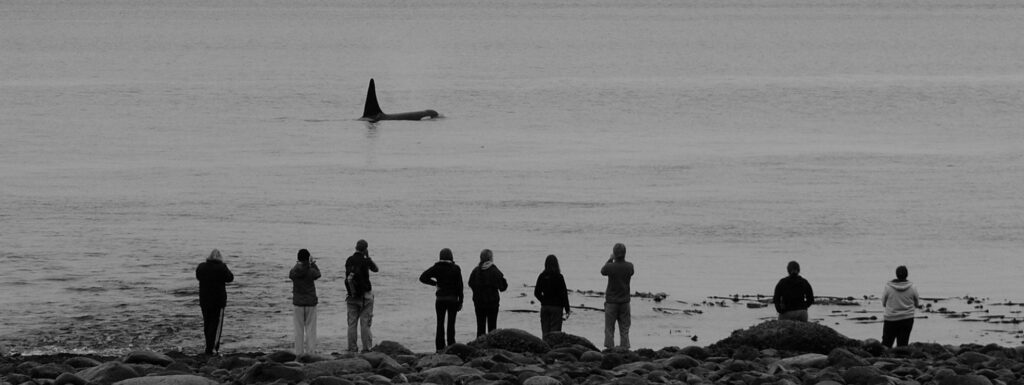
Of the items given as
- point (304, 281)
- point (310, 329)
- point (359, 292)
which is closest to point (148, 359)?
point (304, 281)

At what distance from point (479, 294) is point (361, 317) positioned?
1.41 metres

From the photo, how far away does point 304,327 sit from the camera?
18.7m

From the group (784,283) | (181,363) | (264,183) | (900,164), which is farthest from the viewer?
(900,164)

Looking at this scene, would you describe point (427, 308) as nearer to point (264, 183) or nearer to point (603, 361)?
point (603, 361)

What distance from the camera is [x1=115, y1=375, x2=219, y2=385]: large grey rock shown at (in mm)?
13435

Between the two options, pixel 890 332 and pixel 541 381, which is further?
pixel 890 332

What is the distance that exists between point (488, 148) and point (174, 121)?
21.9 metres

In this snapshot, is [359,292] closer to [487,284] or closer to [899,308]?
[487,284]

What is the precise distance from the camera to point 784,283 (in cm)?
1777

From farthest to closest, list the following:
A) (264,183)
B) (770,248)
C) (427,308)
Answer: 1. (264,183)
2. (770,248)
3. (427,308)

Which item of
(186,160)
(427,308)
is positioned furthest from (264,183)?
(427,308)

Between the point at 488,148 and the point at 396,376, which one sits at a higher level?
the point at 488,148

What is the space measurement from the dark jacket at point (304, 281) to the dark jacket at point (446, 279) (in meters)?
1.20

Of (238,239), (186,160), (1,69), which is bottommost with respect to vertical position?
(238,239)
